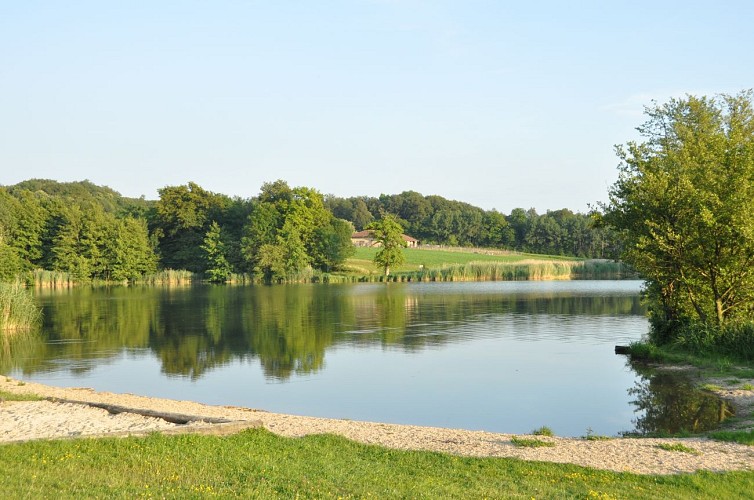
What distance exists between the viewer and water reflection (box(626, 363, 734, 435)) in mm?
15805

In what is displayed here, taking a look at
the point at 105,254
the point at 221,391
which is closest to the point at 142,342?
the point at 221,391

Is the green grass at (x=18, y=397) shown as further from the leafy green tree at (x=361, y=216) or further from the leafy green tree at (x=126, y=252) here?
the leafy green tree at (x=361, y=216)

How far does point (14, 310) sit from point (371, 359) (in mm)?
19464

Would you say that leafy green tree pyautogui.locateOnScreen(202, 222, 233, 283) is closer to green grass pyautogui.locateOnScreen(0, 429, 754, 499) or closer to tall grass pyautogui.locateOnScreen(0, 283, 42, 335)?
tall grass pyautogui.locateOnScreen(0, 283, 42, 335)

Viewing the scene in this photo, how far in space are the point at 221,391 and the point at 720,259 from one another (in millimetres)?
17196

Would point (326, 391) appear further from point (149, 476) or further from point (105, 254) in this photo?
point (105, 254)

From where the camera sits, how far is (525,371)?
24219mm

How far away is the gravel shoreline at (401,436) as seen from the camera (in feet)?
37.0

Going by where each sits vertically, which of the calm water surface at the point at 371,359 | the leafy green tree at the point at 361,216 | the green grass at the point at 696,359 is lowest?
the calm water surface at the point at 371,359

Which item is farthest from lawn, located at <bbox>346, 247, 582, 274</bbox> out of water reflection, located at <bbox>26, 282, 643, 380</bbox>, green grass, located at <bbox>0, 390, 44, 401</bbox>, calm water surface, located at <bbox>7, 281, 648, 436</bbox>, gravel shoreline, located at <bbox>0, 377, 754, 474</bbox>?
gravel shoreline, located at <bbox>0, 377, 754, 474</bbox>

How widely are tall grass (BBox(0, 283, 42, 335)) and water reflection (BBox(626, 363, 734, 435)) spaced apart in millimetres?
29282

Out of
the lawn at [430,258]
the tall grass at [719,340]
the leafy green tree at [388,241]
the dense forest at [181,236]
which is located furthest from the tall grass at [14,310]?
the lawn at [430,258]

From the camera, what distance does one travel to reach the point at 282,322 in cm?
3931

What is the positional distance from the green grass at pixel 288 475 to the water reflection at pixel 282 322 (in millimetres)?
12740
